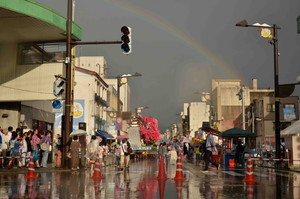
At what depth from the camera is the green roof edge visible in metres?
19.4

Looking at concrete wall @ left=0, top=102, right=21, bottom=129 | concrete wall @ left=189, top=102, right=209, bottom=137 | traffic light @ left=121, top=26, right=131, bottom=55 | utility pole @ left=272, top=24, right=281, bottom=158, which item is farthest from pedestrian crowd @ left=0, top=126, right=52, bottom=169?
concrete wall @ left=189, top=102, right=209, bottom=137

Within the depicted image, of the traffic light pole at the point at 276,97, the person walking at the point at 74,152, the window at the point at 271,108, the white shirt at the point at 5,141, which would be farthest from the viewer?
the window at the point at 271,108

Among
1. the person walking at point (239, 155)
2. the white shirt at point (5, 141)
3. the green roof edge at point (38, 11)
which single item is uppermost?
the green roof edge at point (38, 11)

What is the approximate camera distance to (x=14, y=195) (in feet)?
32.6

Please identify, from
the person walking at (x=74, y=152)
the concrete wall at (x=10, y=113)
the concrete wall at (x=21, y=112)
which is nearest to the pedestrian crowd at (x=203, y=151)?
the person walking at (x=74, y=152)

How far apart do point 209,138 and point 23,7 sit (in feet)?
35.9

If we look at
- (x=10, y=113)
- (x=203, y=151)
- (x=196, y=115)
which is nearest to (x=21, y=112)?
(x=10, y=113)

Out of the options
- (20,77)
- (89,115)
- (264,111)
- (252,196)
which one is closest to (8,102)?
(20,77)

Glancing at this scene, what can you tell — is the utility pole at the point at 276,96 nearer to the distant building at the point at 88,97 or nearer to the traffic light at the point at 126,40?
the traffic light at the point at 126,40

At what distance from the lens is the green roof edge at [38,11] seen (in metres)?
19.4

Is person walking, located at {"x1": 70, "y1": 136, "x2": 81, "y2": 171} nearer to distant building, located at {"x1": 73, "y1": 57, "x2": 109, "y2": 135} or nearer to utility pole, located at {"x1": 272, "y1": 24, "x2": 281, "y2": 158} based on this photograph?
utility pole, located at {"x1": 272, "y1": 24, "x2": 281, "y2": 158}

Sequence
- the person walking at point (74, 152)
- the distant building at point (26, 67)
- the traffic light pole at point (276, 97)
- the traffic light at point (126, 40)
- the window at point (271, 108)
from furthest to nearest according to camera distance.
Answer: the window at point (271, 108)
the traffic light pole at point (276, 97)
the distant building at point (26, 67)
the person walking at point (74, 152)
the traffic light at point (126, 40)

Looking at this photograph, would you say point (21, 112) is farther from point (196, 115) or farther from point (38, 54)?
point (196, 115)

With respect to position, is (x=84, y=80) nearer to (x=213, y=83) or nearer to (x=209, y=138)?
(x=209, y=138)
